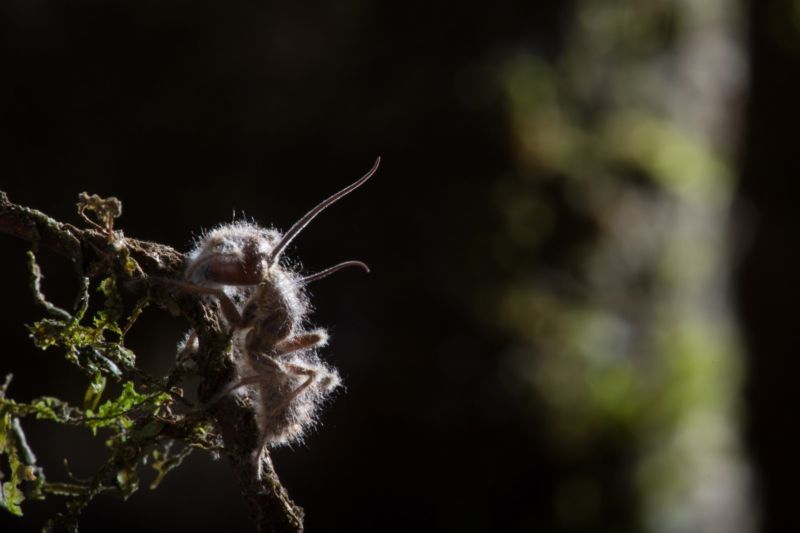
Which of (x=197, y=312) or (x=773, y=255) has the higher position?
(x=773, y=255)

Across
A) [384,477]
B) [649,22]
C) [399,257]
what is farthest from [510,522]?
[649,22]

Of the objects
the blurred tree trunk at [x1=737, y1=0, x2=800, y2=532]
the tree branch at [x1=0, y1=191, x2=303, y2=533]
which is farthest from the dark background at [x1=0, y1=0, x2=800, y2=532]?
the blurred tree trunk at [x1=737, y1=0, x2=800, y2=532]

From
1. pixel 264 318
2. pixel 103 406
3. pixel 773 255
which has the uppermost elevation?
pixel 773 255

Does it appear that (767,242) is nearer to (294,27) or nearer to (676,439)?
(676,439)

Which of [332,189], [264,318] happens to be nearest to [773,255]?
[332,189]

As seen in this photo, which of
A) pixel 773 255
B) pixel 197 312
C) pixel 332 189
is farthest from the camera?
pixel 773 255

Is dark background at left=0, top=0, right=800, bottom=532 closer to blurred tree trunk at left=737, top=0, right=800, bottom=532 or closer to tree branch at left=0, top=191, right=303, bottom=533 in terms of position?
tree branch at left=0, top=191, right=303, bottom=533

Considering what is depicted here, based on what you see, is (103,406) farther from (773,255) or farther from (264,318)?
(773,255)
